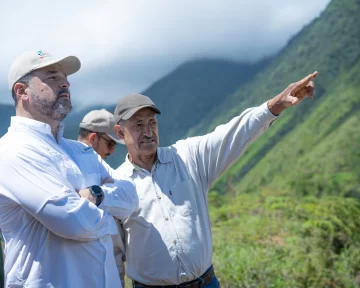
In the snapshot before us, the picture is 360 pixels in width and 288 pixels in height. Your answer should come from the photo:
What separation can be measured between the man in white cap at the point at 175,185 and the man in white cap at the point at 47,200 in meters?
0.44

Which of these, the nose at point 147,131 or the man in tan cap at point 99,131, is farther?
the man in tan cap at point 99,131

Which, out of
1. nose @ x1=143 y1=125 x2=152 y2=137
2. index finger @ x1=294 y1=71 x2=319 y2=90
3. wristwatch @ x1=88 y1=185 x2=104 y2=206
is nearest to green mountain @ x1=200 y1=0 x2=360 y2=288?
nose @ x1=143 y1=125 x2=152 y2=137

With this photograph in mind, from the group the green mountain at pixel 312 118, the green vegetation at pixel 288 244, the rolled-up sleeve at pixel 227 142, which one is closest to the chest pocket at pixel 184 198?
the rolled-up sleeve at pixel 227 142

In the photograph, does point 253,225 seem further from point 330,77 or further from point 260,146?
point 330,77

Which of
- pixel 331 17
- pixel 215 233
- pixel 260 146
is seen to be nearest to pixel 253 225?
pixel 215 233

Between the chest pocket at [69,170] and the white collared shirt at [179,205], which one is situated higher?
the chest pocket at [69,170]

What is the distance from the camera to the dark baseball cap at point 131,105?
2953 millimetres

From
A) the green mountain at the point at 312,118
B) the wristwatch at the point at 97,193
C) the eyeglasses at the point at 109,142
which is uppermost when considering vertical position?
the wristwatch at the point at 97,193

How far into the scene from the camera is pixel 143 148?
2.93 m

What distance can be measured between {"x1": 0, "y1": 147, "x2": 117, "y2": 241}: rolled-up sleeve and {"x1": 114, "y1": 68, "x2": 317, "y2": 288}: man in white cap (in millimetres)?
633

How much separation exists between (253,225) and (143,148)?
13.9 ft

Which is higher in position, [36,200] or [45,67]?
[45,67]

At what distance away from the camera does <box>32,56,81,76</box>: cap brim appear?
2379 mm

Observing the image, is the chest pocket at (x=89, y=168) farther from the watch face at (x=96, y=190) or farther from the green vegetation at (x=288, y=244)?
the green vegetation at (x=288, y=244)
